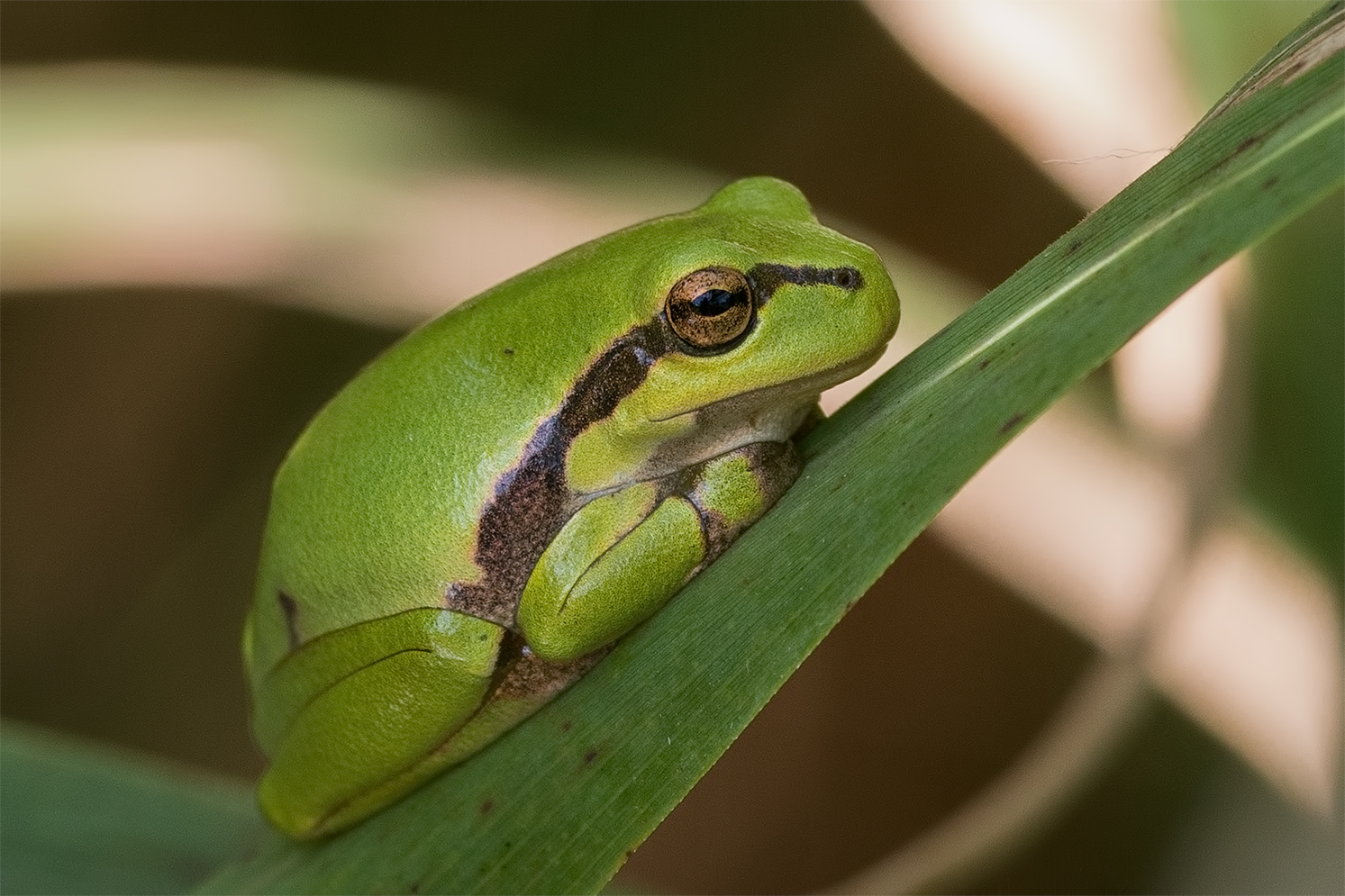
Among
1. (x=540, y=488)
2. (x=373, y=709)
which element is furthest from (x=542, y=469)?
(x=373, y=709)


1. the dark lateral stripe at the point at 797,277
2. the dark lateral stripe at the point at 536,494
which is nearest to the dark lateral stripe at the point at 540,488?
the dark lateral stripe at the point at 536,494

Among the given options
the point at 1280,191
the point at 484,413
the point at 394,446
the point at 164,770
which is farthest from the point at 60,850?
the point at 1280,191

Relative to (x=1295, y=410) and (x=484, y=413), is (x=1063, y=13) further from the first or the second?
(x=484, y=413)

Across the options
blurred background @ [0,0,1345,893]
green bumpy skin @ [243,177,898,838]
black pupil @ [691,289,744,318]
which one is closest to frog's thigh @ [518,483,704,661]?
green bumpy skin @ [243,177,898,838]

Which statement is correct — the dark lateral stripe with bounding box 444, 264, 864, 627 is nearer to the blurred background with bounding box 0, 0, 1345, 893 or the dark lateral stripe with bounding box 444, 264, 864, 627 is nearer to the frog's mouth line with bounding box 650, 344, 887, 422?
the frog's mouth line with bounding box 650, 344, 887, 422

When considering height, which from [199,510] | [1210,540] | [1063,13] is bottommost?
[199,510]

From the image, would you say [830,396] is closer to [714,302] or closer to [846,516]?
[714,302]


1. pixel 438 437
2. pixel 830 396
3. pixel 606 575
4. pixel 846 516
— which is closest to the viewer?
pixel 846 516

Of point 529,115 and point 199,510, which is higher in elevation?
point 529,115
